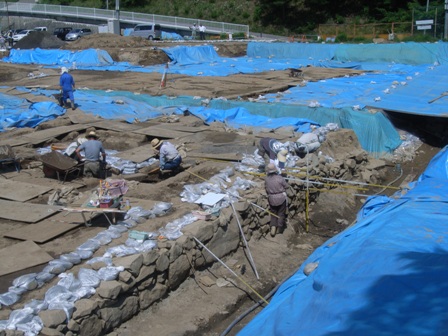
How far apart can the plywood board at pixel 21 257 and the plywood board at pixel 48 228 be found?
0.26 meters

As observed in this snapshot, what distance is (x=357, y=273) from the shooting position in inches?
233

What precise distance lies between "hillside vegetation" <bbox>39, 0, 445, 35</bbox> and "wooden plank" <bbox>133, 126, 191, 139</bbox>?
40.4 m

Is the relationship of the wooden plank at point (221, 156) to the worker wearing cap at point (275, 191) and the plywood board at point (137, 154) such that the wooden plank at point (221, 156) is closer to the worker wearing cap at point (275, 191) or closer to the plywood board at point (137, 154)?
the plywood board at point (137, 154)

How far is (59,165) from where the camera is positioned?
11016 mm

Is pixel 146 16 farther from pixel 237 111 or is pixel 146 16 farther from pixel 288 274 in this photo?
pixel 288 274

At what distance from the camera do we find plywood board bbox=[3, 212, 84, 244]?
26.9ft

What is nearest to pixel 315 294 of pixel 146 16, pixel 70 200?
pixel 70 200

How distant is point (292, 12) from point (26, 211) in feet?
173

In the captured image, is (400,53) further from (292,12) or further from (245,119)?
(292,12)

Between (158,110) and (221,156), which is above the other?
(158,110)

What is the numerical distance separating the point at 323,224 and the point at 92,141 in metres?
5.25

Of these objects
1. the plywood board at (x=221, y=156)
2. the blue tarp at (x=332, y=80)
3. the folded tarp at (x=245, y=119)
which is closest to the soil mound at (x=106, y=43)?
the blue tarp at (x=332, y=80)

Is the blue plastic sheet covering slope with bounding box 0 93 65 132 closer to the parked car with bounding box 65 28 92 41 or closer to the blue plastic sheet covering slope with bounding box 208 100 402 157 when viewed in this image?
the blue plastic sheet covering slope with bounding box 208 100 402 157

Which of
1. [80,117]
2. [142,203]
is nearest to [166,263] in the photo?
[142,203]
